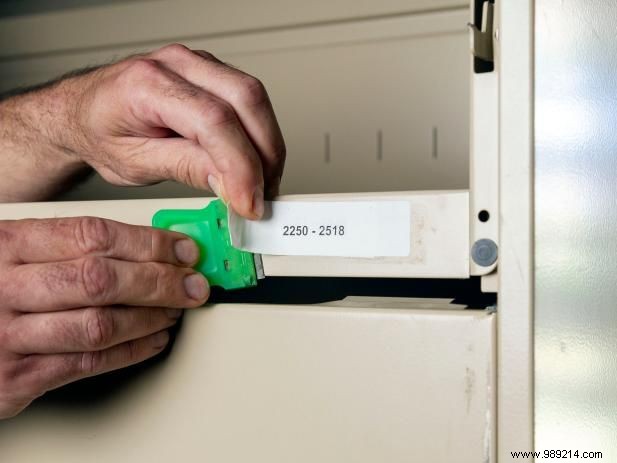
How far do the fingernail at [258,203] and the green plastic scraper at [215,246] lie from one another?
37mm

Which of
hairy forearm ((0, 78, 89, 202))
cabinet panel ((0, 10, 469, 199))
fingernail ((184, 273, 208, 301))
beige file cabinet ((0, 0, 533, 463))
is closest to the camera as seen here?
beige file cabinet ((0, 0, 533, 463))

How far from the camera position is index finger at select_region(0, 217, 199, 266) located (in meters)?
0.62

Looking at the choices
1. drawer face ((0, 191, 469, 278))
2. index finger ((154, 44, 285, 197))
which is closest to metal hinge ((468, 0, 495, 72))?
drawer face ((0, 191, 469, 278))

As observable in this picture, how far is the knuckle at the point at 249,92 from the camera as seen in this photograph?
2.23ft

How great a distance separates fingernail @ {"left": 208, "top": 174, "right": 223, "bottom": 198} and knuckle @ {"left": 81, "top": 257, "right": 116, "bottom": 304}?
0.12 metres

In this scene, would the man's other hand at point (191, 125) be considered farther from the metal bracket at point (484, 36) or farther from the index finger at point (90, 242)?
the metal bracket at point (484, 36)

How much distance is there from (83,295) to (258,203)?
17 cm

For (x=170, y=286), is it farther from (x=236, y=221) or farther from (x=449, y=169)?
(x=449, y=169)

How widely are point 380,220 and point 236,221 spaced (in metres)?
0.13

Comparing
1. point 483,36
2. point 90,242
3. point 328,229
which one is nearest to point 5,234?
point 90,242

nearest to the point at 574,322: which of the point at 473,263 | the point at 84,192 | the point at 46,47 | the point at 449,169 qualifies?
the point at 473,263

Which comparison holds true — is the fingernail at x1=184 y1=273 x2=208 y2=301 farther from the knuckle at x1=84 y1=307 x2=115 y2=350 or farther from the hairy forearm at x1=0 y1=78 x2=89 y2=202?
the hairy forearm at x1=0 y1=78 x2=89 y2=202

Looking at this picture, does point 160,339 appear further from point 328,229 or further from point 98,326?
point 328,229

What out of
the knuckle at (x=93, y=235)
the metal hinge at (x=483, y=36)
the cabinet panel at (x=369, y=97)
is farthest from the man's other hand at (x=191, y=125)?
the cabinet panel at (x=369, y=97)
